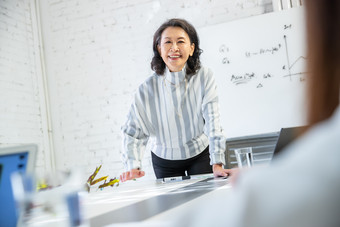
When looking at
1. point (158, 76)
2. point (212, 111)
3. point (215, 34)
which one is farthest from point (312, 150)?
point (215, 34)

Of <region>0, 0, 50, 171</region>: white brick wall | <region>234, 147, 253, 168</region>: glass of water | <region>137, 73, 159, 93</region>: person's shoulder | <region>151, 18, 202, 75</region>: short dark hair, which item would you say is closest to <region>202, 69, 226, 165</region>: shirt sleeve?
<region>151, 18, 202, 75</region>: short dark hair

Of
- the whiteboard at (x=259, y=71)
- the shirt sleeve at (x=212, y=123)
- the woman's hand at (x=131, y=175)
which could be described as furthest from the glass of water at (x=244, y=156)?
the whiteboard at (x=259, y=71)

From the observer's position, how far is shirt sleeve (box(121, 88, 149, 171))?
7.19 ft

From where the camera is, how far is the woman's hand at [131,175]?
1941mm

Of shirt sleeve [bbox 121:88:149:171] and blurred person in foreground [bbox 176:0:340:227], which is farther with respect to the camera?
shirt sleeve [bbox 121:88:149:171]

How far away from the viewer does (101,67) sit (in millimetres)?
4789

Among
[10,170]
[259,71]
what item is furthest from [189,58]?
[10,170]

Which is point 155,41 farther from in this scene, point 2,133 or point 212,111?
point 2,133

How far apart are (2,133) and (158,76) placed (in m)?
2.62

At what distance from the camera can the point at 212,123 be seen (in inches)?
85.3

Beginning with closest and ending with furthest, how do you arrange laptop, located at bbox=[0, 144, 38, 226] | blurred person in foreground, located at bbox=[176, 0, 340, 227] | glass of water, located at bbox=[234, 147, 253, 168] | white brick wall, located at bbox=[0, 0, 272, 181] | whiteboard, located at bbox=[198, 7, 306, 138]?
blurred person in foreground, located at bbox=[176, 0, 340, 227]
laptop, located at bbox=[0, 144, 38, 226]
glass of water, located at bbox=[234, 147, 253, 168]
whiteboard, located at bbox=[198, 7, 306, 138]
white brick wall, located at bbox=[0, 0, 272, 181]

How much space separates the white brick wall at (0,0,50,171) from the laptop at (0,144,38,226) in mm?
3743

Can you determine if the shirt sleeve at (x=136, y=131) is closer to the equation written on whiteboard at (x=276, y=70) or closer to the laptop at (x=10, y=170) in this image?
the laptop at (x=10, y=170)

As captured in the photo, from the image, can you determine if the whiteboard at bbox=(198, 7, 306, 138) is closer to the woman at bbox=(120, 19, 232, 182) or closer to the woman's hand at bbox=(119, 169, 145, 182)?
the woman at bbox=(120, 19, 232, 182)
